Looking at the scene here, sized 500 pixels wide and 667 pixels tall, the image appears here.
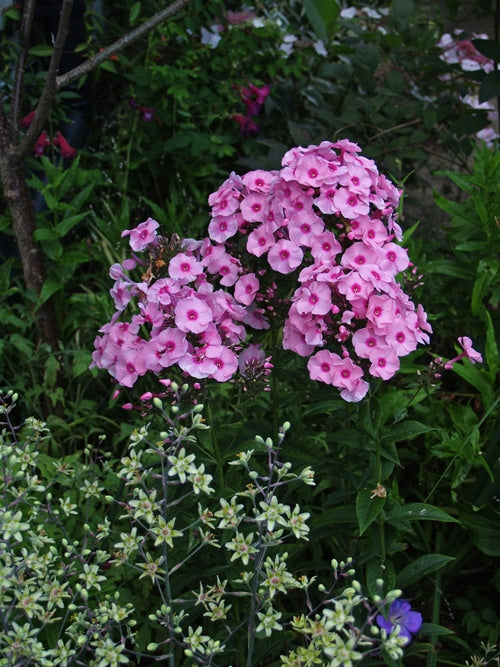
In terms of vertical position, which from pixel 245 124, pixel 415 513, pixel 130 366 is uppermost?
pixel 130 366

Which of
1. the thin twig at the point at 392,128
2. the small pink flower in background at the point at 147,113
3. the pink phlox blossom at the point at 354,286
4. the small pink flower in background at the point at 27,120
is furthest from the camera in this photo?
the small pink flower in background at the point at 147,113

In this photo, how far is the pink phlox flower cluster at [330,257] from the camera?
5.52ft

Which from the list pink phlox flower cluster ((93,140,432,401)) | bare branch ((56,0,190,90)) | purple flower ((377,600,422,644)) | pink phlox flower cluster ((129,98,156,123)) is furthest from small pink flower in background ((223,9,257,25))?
purple flower ((377,600,422,644))

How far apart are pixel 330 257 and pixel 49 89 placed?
117 cm

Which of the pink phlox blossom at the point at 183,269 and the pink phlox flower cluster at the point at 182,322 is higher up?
the pink phlox blossom at the point at 183,269

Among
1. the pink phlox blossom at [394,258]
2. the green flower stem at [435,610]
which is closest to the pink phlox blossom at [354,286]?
the pink phlox blossom at [394,258]

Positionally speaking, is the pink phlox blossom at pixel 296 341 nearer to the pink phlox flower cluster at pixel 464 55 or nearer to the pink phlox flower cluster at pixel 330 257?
the pink phlox flower cluster at pixel 330 257

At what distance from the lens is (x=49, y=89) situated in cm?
246

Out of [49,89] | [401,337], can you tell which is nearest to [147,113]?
[49,89]

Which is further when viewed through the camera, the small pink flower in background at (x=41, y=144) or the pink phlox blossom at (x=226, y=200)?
the small pink flower in background at (x=41, y=144)

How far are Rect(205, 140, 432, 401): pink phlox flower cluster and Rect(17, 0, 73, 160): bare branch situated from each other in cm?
82

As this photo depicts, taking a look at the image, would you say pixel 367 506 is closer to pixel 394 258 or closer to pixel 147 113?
pixel 394 258

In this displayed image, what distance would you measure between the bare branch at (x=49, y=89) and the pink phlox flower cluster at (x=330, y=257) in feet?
2.69

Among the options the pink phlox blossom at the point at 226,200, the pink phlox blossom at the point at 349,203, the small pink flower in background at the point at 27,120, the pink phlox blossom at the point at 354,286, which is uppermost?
the pink phlox blossom at the point at 349,203
